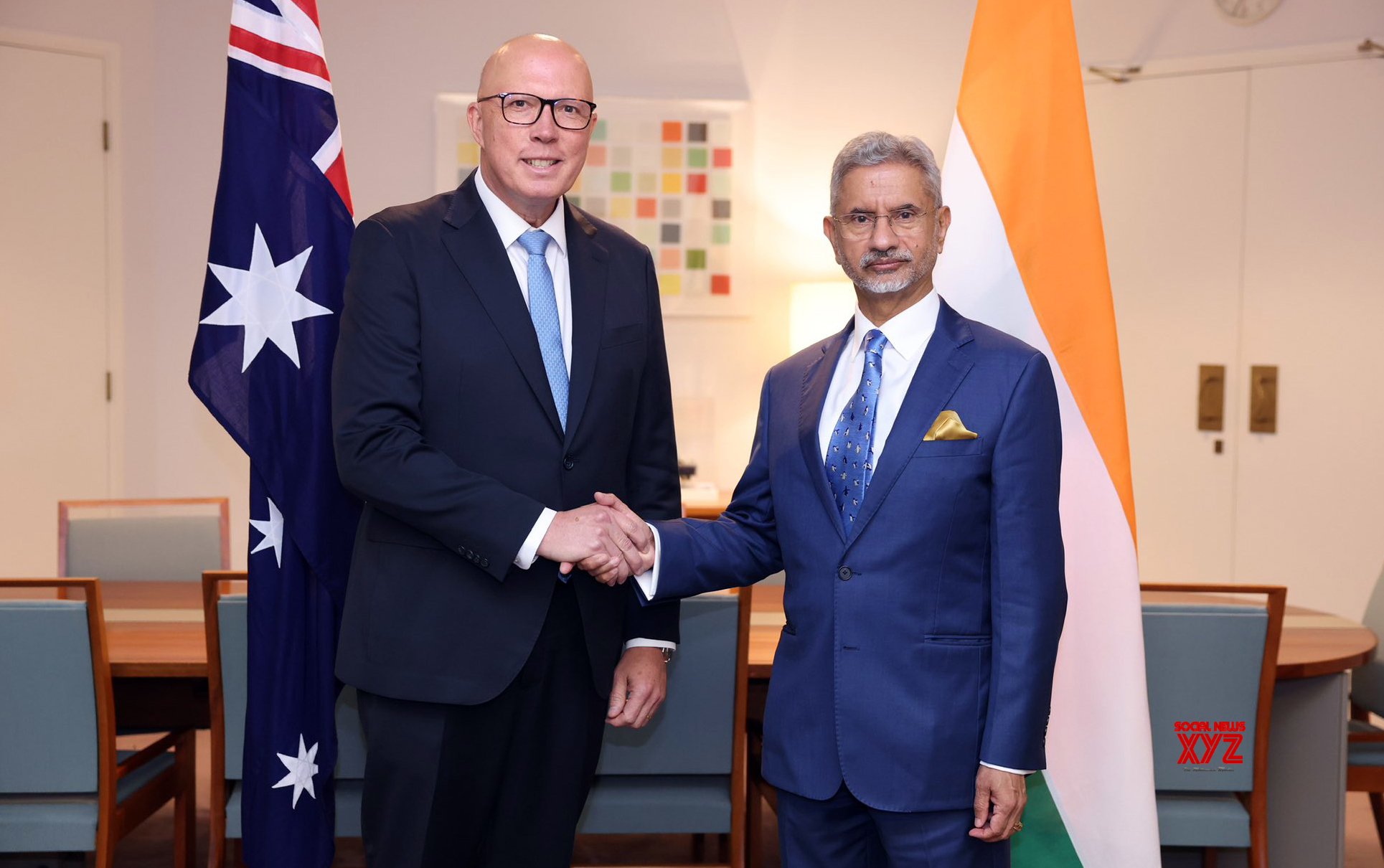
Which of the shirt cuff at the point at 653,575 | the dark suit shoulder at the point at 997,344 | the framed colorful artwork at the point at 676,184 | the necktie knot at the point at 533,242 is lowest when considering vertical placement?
the shirt cuff at the point at 653,575

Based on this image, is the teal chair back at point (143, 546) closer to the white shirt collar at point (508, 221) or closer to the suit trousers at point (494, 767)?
the suit trousers at point (494, 767)

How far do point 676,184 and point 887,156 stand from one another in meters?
3.49

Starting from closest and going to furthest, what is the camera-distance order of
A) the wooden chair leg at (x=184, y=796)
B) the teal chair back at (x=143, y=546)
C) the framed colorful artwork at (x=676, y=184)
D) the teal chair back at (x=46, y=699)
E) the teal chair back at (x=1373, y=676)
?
the teal chair back at (x=46, y=699), the wooden chair leg at (x=184, y=796), the teal chair back at (x=1373, y=676), the teal chair back at (x=143, y=546), the framed colorful artwork at (x=676, y=184)

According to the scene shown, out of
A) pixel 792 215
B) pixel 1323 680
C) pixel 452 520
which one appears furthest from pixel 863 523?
pixel 792 215

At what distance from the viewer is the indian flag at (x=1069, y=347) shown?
6.75 ft

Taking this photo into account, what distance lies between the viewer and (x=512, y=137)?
1.83 m

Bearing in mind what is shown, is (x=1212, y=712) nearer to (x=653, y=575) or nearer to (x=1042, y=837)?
(x=1042, y=837)

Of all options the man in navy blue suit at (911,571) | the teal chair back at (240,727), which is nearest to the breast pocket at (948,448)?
the man in navy blue suit at (911,571)

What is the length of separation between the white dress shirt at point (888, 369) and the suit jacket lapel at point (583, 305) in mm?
374

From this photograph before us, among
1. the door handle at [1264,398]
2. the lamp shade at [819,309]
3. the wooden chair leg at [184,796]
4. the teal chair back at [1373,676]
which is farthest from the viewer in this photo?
the lamp shade at [819,309]

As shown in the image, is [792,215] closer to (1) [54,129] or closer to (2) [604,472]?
(1) [54,129]

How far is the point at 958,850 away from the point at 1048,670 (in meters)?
0.29

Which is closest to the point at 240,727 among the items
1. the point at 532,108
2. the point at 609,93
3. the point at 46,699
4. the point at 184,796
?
the point at 46,699

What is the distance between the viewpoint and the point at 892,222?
174 centimetres
